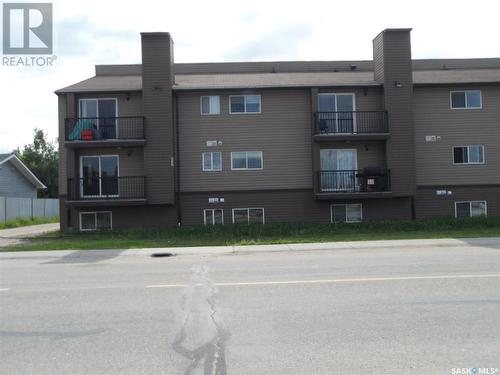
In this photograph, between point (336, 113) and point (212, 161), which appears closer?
point (336, 113)

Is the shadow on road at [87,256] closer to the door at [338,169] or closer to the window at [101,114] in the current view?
the window at [101,114]

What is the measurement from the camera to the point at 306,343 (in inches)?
242

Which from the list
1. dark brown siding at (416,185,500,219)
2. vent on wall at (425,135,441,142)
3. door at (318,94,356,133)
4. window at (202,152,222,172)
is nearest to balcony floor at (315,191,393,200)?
dark brown siding at (416,185,500,219)

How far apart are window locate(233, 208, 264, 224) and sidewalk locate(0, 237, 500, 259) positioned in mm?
7876

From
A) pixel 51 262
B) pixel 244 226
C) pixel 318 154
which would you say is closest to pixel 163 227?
pixel 244 226

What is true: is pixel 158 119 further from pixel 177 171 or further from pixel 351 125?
pixel 351 125

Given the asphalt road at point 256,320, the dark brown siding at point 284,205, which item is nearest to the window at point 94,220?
the dark brown siding at point 284,205

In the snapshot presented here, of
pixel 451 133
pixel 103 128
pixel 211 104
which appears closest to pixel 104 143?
pixel 103 128

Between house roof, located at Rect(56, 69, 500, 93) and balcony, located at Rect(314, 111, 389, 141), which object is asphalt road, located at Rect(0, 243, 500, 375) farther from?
house roof, located at Rect(56, 69, 500, 93)

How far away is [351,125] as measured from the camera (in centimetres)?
2664

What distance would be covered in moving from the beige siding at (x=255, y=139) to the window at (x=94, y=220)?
4.11 metres

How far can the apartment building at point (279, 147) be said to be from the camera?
25.8m

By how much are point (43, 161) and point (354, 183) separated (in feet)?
185

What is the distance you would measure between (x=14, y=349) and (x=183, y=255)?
10973 millimetres
